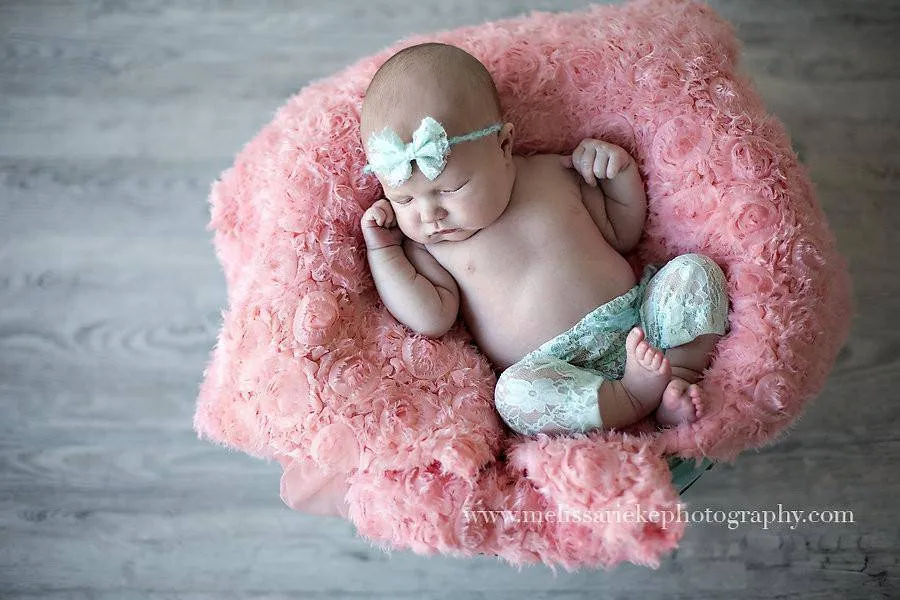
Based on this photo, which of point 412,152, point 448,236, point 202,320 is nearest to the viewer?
point 412,152

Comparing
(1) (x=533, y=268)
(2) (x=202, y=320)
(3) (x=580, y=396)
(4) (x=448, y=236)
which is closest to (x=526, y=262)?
(1) (x=533, y=268)

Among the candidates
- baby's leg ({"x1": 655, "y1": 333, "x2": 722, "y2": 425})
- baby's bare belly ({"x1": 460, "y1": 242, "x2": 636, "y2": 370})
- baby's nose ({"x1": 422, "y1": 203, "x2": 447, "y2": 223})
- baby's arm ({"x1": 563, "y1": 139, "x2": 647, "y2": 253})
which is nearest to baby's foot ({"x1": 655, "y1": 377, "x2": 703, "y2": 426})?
baby's leg ({"x1": 655, "y1": 333, "x2": 722, "y2": 425})

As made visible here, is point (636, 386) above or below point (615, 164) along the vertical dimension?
below

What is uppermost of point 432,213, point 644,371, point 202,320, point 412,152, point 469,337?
point 412,152

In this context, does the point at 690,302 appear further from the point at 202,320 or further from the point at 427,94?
the point at 202,320

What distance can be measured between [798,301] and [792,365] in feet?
0.31

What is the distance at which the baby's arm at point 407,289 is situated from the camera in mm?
1201

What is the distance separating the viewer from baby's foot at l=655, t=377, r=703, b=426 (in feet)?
3.50

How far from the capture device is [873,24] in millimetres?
1723

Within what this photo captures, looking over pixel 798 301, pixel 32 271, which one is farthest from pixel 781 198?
pixel 32 271

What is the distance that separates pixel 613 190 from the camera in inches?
49.6

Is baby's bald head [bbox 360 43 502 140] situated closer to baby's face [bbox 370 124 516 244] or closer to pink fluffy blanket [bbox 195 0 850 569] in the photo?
baby's face [bbox 370 124 516 244]

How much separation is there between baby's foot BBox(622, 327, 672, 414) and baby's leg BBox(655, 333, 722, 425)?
0.01 meters

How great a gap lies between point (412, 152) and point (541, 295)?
0.32 metres
